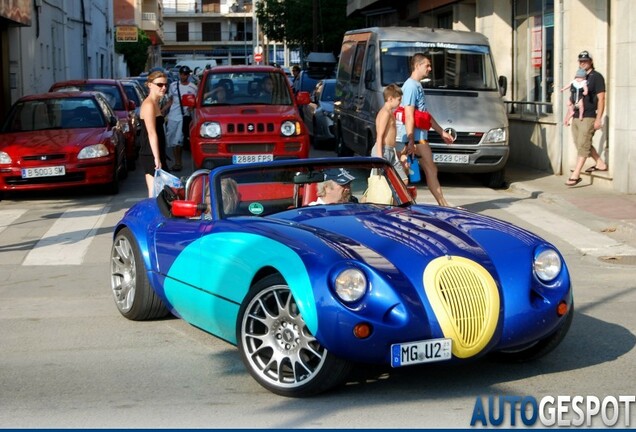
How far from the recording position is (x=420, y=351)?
578 cm

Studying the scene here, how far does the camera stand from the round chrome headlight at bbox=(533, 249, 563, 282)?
6348mm

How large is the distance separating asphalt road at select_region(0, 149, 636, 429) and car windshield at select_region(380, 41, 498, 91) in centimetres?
840

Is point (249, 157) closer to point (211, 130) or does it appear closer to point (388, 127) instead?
point (211, 130)

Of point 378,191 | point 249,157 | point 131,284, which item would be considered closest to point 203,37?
point 249,157

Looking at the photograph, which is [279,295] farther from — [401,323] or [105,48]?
[105,48]

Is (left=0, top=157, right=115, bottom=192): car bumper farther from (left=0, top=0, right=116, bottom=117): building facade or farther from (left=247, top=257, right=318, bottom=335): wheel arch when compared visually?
(left=247, top=257, right=318, bottom=335): wheel arch

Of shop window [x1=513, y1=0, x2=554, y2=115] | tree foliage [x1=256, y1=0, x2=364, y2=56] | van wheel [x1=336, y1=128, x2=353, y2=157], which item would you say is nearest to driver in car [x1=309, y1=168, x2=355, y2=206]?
van wheel [x1=336, y1=128, x2=353, y2=157]

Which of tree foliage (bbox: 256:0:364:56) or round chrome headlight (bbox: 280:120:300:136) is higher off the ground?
tree foliage (bbox: 256:0:364:56)

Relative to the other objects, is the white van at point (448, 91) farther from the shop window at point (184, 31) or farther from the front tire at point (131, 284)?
the shop window at point (184, 31)

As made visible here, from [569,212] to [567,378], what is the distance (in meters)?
8.80

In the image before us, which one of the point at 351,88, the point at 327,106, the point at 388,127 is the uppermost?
the point at 351,88

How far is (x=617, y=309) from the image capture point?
8555 millimetres

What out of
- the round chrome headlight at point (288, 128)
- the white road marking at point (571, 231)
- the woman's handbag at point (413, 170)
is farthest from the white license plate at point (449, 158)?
the woman's handbag at point (413, 170)

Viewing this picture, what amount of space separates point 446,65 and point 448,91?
0.65m
